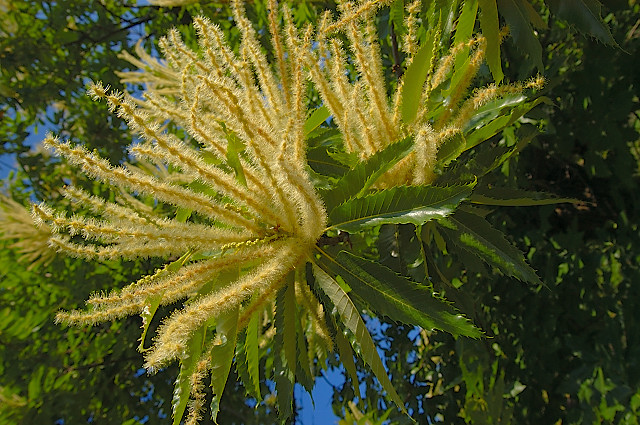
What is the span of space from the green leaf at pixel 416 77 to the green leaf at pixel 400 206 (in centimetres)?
27

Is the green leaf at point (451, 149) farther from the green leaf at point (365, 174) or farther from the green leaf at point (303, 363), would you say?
the green leaf at point (303, 363)

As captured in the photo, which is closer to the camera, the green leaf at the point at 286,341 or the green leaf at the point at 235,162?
the green leaf at the point at 235,162

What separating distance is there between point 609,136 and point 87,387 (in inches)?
118

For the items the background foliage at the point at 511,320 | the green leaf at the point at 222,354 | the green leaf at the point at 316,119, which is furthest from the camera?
the background foliage at the point at 511,320

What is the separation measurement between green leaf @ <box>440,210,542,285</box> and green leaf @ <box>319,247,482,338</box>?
20 centimetres

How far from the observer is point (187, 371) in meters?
1.12

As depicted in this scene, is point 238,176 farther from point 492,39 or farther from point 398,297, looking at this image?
point 492,39

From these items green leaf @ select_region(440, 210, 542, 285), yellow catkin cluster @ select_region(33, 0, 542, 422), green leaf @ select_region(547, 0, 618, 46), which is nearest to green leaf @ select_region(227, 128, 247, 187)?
yellow catkin cluster @ select_region(33, 0, 542, 422)

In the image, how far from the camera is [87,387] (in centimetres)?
285

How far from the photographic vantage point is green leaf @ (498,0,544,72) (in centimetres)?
134

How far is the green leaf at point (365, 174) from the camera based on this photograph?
104cm

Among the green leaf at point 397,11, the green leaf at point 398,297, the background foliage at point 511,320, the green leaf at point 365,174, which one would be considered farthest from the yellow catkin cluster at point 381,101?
the background foliage at point 511,320

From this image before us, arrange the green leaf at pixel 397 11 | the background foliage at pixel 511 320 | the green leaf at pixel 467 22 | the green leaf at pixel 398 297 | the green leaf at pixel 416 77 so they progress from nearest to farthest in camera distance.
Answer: the green leaf at pixel 398 297, the green leaf at pixel 416 77, the green leaf at pixel 467 22, the green leaf at pixel 397 11, the background foliage at pixel 511 320

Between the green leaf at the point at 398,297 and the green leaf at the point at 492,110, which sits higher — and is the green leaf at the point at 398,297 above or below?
below
